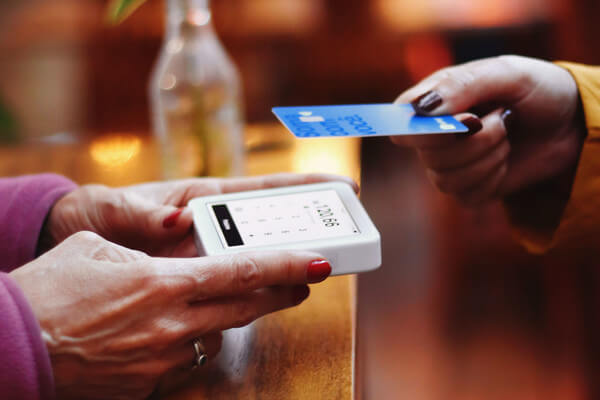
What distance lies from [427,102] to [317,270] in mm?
275

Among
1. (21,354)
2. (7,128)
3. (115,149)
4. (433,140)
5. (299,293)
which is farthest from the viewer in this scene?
(7,128)

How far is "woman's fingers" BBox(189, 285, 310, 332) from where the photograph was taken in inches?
19.9

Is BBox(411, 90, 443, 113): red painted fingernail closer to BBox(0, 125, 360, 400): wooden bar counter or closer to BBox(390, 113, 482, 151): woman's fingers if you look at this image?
BBox(390, 113, 482, 151): woman's fingers

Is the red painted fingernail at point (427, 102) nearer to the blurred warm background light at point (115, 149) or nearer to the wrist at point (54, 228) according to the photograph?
the wrist at point (54, 228)

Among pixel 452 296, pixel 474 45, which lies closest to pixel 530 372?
pixel 452 296

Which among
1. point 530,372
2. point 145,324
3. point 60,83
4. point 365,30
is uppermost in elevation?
point 145,324

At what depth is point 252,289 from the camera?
515 mm

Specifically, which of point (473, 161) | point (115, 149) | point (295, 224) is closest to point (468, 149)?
point (473, 161)

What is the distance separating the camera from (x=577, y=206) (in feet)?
2.68

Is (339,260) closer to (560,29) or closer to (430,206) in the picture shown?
(430,206)

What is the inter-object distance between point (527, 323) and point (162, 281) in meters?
1.27

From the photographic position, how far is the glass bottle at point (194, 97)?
2.99 feet

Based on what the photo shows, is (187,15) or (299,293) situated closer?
(299,293)

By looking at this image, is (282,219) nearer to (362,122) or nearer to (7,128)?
(362,122)
